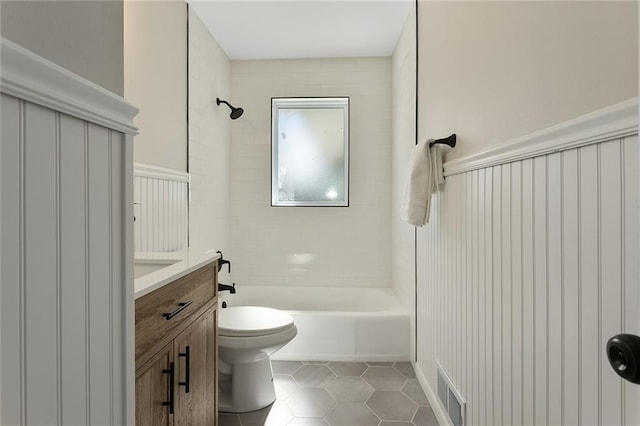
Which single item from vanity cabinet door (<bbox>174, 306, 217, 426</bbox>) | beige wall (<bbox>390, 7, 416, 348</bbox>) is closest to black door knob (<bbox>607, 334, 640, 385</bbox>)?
vanity cabinet door (<bbox>174, 306, 217, 426</bbox>)

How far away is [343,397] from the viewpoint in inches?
82.2

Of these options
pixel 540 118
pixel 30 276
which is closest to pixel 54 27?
pixel 30 276

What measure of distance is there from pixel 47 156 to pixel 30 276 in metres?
0.18

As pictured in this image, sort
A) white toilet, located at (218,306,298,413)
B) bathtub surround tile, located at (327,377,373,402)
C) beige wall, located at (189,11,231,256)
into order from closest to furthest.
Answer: white toilet, located at (218,306,298,413) < bathtub surround tile, located at (327,377,373,402) < beige wall, located at (189,11,231,256)

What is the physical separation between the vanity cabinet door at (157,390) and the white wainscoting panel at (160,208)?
33.2 inches

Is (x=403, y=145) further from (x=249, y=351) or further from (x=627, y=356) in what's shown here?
(x=627, y=356)

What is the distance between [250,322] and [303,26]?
210 cm

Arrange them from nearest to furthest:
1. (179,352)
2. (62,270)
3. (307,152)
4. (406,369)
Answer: (62,270) < (179,352) < (406,369) < (307,152)

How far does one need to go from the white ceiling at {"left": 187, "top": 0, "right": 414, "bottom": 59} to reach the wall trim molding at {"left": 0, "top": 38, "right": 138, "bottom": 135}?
2.08m

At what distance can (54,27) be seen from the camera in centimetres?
58

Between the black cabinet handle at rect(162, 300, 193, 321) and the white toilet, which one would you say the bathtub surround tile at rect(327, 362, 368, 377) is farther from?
the black cabinet handle at rect(162, 300, 193, 321)

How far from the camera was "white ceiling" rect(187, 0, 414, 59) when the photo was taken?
8.03 ft

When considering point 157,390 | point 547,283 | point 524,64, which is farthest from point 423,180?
point 157,390

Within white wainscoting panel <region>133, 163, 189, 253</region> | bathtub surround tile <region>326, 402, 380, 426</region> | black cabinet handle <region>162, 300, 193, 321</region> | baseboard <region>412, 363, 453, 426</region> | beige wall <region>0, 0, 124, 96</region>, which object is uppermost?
beige wall <region>0, 0, 124, 96</region>
